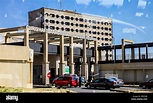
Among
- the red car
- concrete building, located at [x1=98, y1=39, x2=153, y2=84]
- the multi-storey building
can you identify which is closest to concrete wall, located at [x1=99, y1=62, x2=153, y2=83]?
concrete building, located at [x1=98, y1=39, x2=153, y2=84]

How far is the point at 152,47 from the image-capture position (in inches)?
126

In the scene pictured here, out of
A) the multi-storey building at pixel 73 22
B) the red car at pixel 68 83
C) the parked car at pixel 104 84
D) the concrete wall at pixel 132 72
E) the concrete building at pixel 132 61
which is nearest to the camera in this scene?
the multi-storey building at pixel 73 22

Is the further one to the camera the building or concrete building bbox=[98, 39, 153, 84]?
concrete building bbox=[98, 39, 153, 84]

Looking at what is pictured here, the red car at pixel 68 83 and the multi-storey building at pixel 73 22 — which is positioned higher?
the multi-storey building at pixel 73 22

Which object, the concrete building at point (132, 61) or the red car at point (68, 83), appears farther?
the red car at point (68, 83)

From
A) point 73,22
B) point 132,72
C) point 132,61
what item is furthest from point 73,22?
point 132,72

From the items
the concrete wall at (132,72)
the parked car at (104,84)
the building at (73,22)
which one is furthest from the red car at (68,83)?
the building at (73,22)

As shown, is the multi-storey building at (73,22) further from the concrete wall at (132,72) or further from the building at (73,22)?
the concrete wall at (132,72)

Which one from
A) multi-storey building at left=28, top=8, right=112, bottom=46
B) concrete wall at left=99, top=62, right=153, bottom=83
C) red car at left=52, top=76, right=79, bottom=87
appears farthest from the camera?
red car at left=52, top=76, right=79, bottom=87

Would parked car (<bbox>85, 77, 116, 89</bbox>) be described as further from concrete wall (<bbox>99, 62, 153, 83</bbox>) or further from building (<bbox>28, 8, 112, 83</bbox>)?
building (<bbox>28, 8, 112, 83</bbox>)

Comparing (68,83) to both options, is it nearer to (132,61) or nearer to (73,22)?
(132,61)
